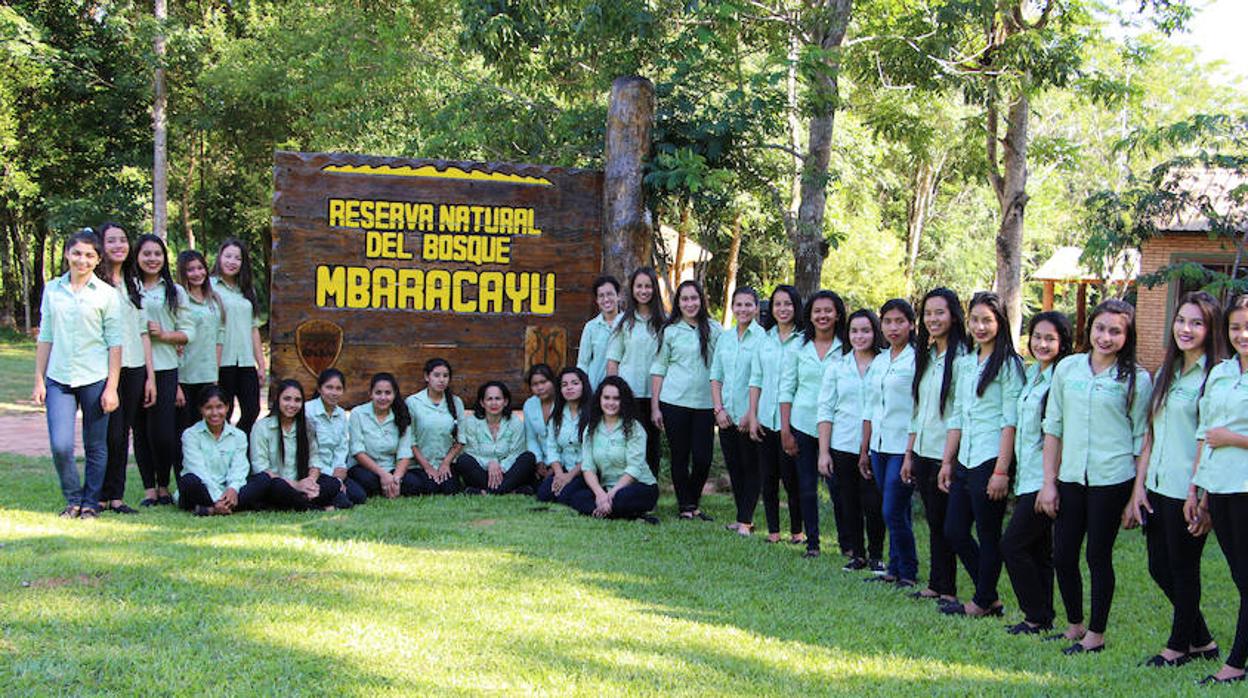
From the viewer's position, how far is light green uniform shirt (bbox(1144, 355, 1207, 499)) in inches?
175

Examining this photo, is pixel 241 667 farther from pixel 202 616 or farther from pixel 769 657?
pixel 769 657

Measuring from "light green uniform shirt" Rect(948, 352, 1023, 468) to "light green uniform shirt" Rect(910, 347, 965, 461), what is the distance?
0.10 meters

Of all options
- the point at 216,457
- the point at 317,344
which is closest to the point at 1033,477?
the point at 216,457

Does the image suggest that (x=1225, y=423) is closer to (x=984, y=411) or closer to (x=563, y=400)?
(x=984, y=411)

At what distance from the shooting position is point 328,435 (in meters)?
7.38

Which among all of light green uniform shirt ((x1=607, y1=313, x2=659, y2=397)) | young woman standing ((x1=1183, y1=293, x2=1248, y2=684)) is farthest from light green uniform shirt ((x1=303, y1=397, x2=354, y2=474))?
young woman standing ((x1=1183, y1=293, x2=1248, y2=684))

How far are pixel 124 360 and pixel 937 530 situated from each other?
4.58m

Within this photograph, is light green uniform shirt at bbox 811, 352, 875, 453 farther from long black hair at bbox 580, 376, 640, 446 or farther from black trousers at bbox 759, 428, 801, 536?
long black hair at bbox 580, 376, 640, 446

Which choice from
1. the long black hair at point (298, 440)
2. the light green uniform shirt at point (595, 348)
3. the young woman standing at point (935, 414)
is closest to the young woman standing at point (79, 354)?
the long black hair at point (298, 440)

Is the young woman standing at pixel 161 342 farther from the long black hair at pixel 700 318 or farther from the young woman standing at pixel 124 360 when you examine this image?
the long black hair at pixel 700 318

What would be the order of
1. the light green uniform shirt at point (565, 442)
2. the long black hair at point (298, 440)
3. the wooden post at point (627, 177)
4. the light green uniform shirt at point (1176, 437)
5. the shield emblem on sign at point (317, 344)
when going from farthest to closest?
the wooden post at point (627, 177) → the shield emblem on sign at point (317, 344) → the light green uniform shirt at point (565, 442) → the long black hair at point (298, 440) → the light green uniform shirt at point (1176, 437)

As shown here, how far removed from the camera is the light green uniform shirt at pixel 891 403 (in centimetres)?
577

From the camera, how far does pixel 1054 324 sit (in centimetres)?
500

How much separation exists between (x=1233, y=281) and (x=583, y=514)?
190 inches
